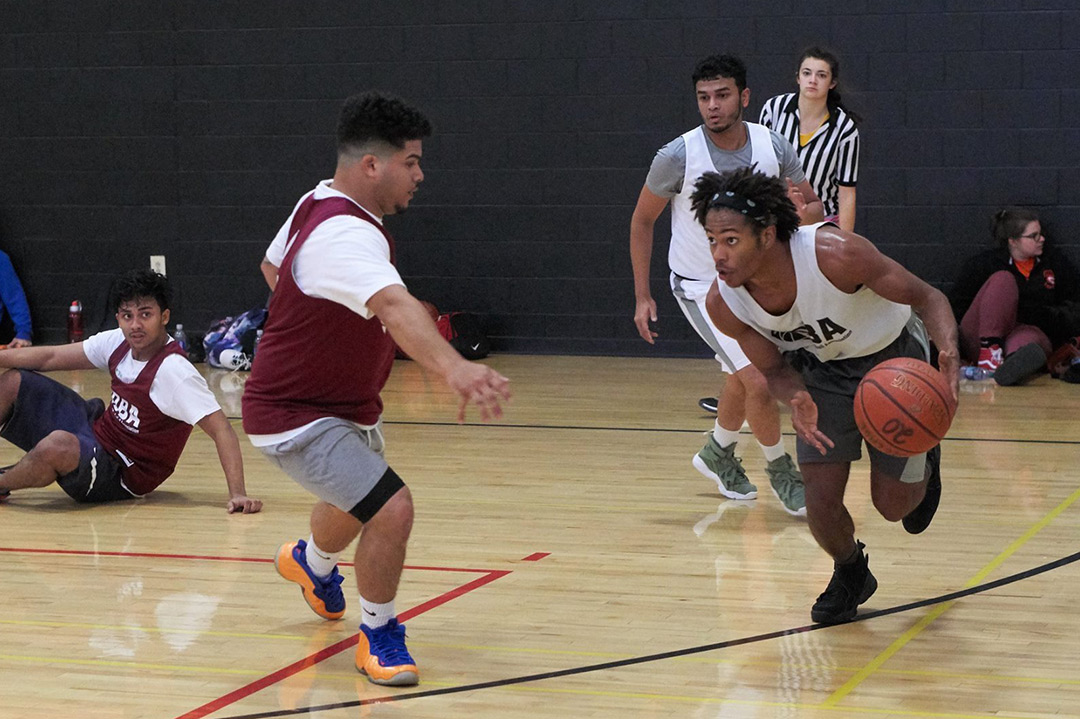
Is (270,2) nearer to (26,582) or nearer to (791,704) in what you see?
(26,582)

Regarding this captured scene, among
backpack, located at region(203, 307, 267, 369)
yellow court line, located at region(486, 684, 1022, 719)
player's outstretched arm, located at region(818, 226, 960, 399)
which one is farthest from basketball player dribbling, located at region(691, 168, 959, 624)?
backpack, located at region(203, 307, 267, 369)

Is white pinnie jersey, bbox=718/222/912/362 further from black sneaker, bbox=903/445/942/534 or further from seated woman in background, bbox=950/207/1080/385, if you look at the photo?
seated woman in background, bbox=950/207/1080/385

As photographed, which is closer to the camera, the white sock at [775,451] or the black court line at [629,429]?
the white sock at [775,451]

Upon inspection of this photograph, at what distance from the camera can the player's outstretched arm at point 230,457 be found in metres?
5.28

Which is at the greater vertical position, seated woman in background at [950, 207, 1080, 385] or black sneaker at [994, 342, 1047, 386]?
seated woman in background at [950, 207, 1080, 385]

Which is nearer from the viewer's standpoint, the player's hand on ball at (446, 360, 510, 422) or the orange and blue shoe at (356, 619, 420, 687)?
the player's hand on ball at (446, 360, 510, 422)

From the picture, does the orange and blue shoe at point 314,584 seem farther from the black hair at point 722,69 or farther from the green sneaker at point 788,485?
the black hair at point 722,69

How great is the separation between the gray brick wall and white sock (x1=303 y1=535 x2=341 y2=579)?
637cm

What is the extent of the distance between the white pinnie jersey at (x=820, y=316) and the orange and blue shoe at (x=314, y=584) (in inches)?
51.5

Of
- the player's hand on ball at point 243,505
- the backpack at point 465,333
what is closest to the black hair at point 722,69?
the player's hand on ball at point 243,505

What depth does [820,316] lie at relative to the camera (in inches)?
152

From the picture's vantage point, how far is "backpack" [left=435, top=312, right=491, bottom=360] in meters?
10.0

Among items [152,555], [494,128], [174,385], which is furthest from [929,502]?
[494,128]

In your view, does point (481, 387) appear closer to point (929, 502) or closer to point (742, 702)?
point (742, 702)
